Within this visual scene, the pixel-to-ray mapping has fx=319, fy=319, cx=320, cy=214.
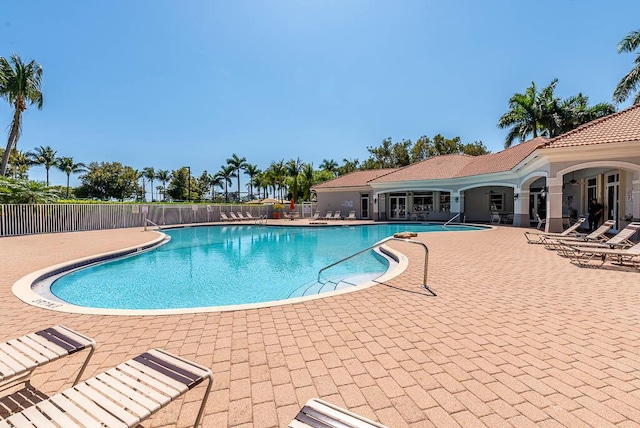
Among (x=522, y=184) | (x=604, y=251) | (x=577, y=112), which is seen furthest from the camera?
(x=577, y=112)

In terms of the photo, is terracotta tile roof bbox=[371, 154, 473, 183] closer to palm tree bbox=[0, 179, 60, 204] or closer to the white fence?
the white fence

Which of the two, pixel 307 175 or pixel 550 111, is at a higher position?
pixel 550 111

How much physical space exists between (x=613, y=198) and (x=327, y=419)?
1910cm

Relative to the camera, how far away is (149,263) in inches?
433

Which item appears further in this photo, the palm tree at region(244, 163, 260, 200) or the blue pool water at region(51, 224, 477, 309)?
the palm tree at region(244, 163, 260, 200)

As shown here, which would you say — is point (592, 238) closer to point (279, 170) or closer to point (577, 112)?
point (577, 112)

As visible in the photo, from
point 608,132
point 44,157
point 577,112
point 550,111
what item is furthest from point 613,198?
point 44,157

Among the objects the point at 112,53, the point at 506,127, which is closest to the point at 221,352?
the point at 112,53

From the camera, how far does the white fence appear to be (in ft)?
51.2

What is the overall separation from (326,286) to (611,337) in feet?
17.9

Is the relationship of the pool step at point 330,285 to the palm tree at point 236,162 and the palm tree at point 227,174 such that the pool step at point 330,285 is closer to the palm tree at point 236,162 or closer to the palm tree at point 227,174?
the palm tree at point 236,162

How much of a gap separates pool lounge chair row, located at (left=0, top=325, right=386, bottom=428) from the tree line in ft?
60.5

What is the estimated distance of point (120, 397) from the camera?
6.15 feet

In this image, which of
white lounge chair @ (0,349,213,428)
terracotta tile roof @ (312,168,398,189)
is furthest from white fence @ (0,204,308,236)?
white lounge chair @ (0,349,213,428)
